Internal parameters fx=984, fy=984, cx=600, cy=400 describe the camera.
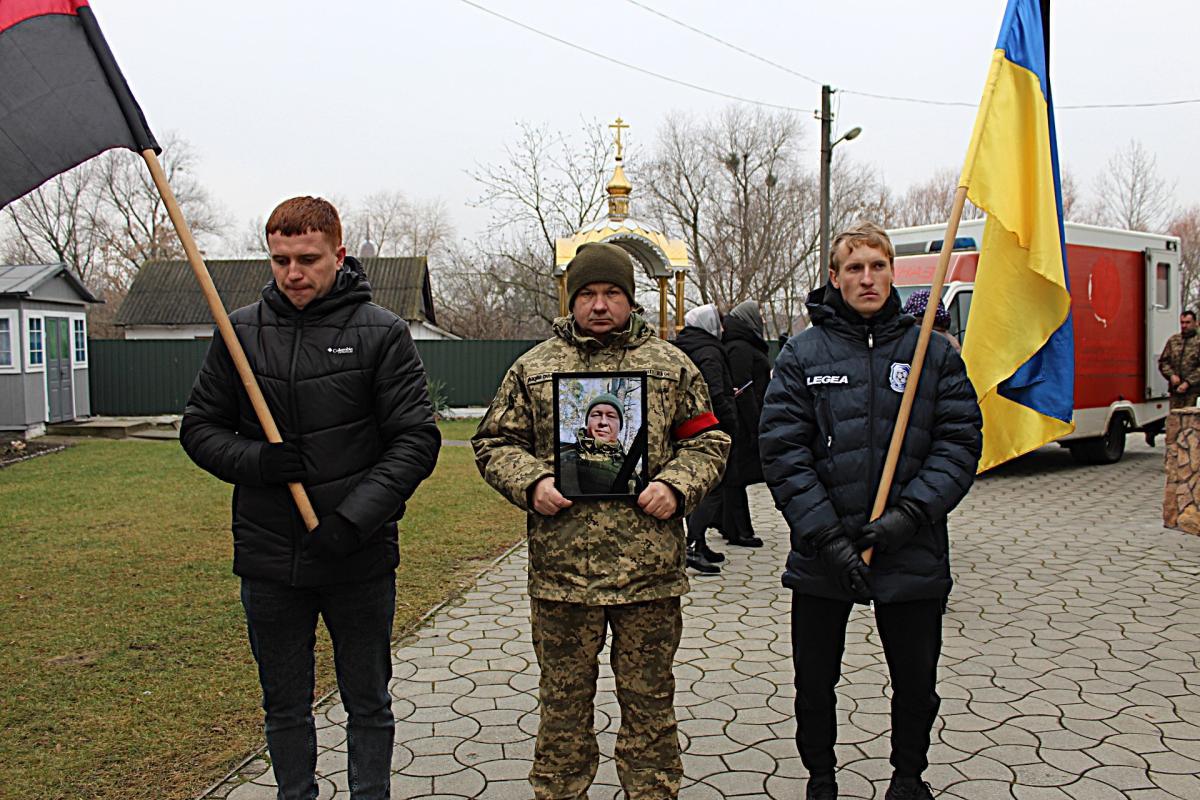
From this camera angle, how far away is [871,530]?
3268mm

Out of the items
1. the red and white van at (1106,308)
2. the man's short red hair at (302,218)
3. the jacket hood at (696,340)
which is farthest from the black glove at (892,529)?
the red and white van at (1106,308)

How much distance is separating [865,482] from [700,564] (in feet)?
14.0

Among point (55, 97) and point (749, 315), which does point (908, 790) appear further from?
point (749, 315)

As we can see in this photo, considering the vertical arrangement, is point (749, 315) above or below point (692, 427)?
above

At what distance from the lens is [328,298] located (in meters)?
3.19

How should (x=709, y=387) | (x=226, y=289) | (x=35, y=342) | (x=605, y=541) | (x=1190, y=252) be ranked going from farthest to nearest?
(x=1190, y=252), (x=226, y=289), (x=35, y=342), (x=709, y=387), (x=605, y=541)

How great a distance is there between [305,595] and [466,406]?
23.3 meters

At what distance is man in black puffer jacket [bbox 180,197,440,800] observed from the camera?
3.08 m

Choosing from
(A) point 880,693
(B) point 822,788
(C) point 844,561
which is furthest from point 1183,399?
(C) point 844,561

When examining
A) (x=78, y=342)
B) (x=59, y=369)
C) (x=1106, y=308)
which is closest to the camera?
(x=1106, y=308)

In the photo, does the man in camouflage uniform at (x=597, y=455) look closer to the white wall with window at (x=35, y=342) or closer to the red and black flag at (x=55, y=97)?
the red and black flag at (x=55, y=97)

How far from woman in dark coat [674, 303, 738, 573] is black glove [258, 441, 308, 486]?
4420mm

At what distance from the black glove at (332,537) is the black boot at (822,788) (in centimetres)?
186

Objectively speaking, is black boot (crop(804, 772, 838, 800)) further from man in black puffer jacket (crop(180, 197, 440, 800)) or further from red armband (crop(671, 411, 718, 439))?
man in black puffer jacket (crop(180, 197, 440, 800))
